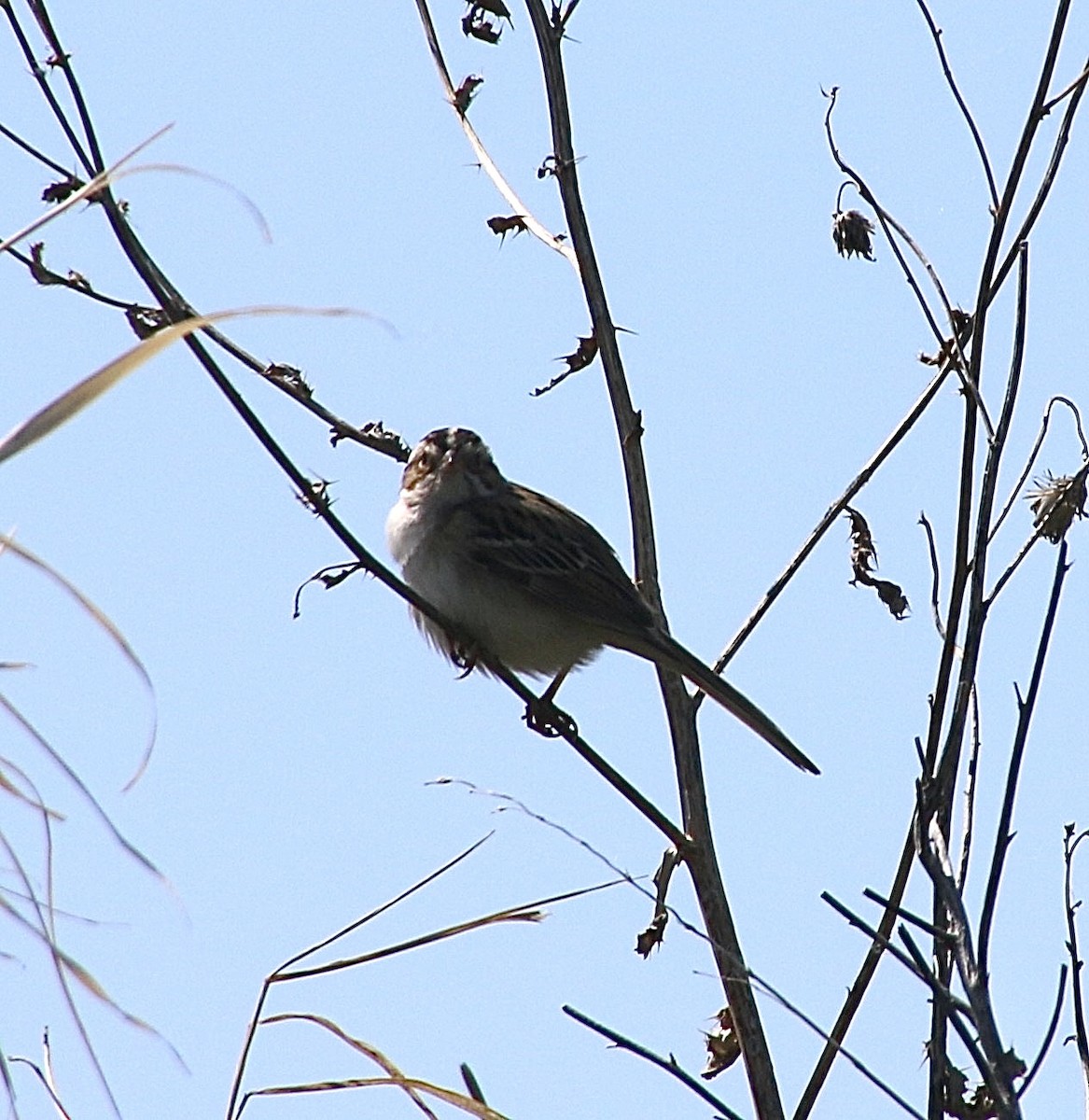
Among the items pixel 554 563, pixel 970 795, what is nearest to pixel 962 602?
pixel 970 795

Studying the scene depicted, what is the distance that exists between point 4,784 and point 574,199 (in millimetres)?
2325

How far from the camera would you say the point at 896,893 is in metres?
2.93

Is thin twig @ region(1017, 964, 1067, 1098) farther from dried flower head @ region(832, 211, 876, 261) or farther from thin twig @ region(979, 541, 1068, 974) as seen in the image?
dried flower head @ region(832, 211, 876, 261)

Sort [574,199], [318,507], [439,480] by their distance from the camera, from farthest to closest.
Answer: [439,480] → [574,199] → [318,507]

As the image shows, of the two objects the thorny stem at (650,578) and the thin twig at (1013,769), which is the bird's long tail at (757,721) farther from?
the thin twig at (1013,769)

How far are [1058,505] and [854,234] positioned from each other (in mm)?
900

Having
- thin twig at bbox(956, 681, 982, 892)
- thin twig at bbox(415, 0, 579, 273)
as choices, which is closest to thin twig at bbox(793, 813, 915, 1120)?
thin twig at bbox(956, 681, 982, 892)

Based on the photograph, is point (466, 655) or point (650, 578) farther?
point (466, 655)

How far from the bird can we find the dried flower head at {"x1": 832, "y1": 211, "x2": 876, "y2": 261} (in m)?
1.26

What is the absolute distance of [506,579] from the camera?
5332mm

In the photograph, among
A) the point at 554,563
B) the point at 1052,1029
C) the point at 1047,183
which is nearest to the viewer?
the point at 1052,1029

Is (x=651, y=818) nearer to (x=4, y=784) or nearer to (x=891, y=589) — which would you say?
(x=891, y=589)

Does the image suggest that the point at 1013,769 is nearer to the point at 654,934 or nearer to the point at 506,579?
the point at 654,934

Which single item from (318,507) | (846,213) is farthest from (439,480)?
(318,507)
